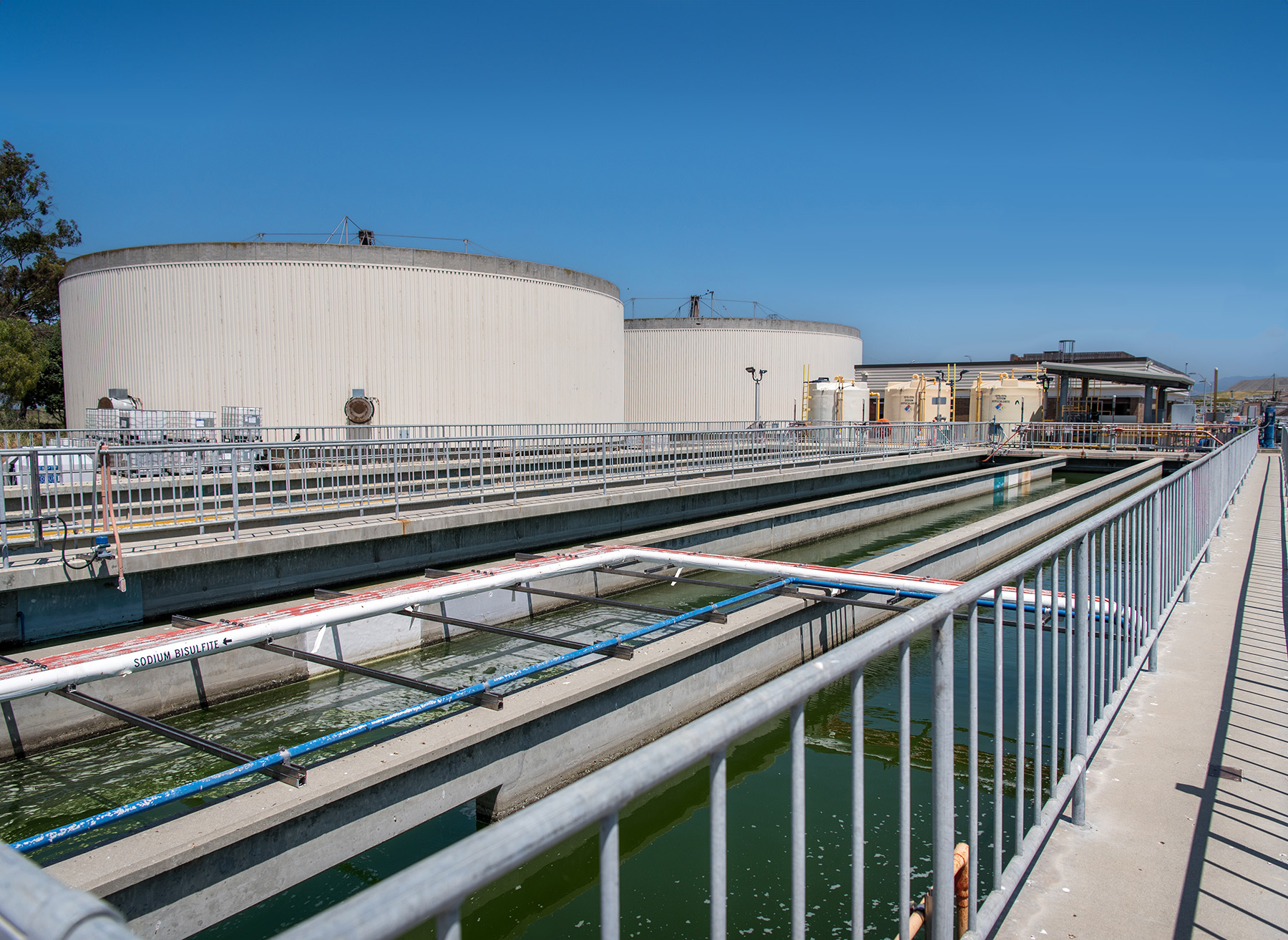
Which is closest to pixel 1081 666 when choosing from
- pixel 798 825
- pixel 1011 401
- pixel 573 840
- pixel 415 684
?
pixel 798 825

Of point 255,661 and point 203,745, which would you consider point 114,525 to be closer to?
point 255,661

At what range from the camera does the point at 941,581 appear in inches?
379

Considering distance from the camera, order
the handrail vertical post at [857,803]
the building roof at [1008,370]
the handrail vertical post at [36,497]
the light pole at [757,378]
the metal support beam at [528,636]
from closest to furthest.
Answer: the handrail vertical post at [857,803]
the metal support beam at [528,636]
the handrail vertical post at [36,497]
the light pole at [757,378]
the building roof at [1008,370]

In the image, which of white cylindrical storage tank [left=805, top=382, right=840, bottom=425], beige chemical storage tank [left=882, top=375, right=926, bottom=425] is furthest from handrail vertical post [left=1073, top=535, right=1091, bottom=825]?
beige chemical storage tank [left=882, top=375, right=926, bottom=425]

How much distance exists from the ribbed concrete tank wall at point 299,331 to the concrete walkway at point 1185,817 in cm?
2524

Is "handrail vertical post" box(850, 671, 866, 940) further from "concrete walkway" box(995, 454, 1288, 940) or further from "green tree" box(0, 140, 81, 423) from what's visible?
"green tree" box(0, 140, 81, 423)

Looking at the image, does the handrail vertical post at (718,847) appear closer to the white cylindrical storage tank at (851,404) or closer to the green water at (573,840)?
the green water at (573,840)

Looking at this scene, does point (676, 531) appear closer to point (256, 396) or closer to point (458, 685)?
point (458, 685)

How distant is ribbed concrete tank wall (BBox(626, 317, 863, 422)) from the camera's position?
50.2 m

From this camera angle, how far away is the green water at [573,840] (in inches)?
231

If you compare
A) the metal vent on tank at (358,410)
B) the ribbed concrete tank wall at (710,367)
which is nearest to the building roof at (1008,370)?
the ribbed concrete tank wall at (710,367)

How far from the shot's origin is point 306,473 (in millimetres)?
14859

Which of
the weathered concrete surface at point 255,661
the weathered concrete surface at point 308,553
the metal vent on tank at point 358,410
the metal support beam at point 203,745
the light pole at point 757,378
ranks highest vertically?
the light pole at point 757,378

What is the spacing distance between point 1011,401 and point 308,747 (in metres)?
49.5
